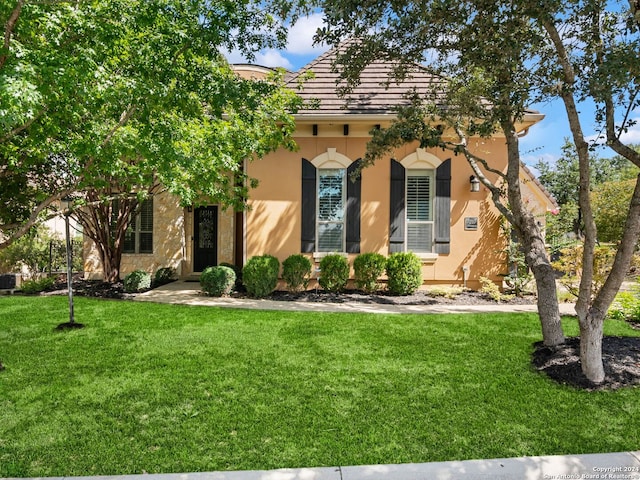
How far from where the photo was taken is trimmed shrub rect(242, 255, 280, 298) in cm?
911

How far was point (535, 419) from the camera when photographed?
3.50 m

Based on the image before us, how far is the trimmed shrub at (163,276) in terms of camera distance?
1137 centimetres

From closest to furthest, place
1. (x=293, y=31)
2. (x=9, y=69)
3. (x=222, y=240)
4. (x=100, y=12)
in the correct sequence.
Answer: (x=9, y=69)
(x=100, y=12)
(x=293, y=31)
(x=222, y=240)

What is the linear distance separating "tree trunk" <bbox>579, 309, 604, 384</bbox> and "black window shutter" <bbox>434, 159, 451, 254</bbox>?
5677 mm

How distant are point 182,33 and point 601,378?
19.0 ft

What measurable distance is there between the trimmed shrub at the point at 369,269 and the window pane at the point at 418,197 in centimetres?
143

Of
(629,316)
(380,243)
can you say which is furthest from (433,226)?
(629,316)

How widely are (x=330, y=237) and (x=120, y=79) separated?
6.58m

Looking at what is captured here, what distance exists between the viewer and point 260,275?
9.09 m

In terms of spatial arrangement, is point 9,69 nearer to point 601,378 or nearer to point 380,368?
point 380,368

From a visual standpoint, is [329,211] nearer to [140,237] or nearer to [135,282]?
[135,282]

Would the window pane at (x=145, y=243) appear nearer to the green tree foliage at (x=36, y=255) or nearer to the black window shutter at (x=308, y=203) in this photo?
the green tree foliage at (x=36, y=255)

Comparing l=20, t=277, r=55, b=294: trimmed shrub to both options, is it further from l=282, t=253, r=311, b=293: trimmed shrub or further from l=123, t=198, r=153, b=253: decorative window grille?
l=282, t=253, r=311, b=293: trimmed shrub

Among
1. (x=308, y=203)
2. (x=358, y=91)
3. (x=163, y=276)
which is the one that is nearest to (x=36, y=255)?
(x=163, y=276)
